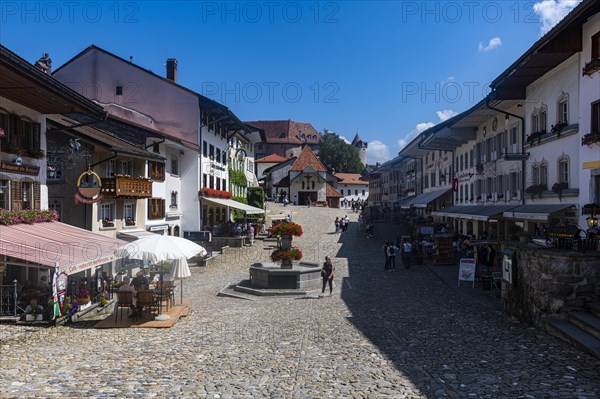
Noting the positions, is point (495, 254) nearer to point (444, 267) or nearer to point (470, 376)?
point (444, 267)

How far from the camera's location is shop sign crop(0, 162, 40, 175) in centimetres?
1684

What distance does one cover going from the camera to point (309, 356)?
11195mm

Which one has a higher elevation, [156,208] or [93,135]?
[93,135]

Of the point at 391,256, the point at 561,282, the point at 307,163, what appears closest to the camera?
the point at 561,282

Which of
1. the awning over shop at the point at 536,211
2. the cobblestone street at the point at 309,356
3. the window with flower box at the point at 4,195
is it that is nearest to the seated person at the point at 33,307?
the cobblestone street at the point at 309,356

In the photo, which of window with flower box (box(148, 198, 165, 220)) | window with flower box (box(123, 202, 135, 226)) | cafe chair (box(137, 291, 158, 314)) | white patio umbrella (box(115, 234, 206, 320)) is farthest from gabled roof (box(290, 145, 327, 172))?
cafe chair (box(137, 291, 158, 314))

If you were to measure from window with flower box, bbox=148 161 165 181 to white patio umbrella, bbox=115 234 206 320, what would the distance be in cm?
1549

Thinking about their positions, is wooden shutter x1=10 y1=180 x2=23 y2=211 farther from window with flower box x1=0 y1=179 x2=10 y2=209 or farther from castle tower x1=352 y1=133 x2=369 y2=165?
castle tower x1=352 y1=133 x2=369 y2=165

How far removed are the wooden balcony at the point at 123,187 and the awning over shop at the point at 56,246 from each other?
566 cm

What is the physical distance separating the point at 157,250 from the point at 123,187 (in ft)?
34.1

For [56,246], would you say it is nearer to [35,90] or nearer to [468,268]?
[35,90]

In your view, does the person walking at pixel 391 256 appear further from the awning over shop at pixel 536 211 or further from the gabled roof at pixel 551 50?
the gabled roof at pixel 551 50

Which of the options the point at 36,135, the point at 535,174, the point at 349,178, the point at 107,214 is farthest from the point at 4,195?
the point at 349,178

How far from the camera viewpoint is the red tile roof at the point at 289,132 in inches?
4914
